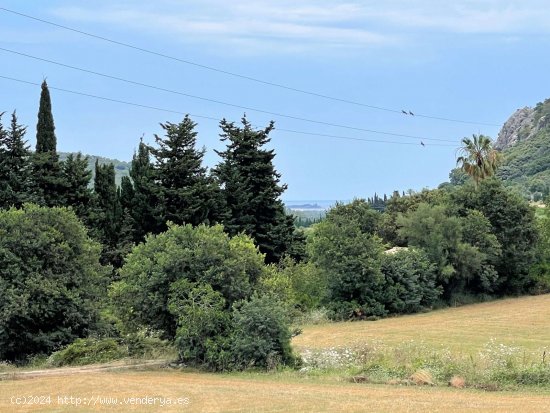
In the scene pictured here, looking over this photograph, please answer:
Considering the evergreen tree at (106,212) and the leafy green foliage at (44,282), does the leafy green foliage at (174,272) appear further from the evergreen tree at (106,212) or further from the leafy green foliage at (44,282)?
the evergreen tree at (106,212)

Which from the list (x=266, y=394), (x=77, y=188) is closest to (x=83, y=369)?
(x=266, y=394)

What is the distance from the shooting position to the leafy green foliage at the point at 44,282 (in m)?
29.9

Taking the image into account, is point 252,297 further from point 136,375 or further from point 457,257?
point 457,257

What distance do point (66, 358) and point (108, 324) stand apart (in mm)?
6243

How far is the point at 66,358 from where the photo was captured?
89.8ft

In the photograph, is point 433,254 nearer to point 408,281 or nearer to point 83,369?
point 408,281

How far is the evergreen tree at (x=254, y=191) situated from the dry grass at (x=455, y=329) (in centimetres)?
1530

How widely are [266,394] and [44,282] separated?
641 inches

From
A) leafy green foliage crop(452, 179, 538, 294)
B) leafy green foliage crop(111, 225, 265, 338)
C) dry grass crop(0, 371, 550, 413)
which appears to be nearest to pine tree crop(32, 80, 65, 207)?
leafy green foliage crop(111, 225, 265, 338)

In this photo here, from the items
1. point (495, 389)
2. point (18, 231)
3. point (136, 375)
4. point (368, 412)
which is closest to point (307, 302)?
point (18, 231)

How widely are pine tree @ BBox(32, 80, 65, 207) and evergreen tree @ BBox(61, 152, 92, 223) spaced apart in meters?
0.67

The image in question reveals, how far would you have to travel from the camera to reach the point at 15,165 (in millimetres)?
51438

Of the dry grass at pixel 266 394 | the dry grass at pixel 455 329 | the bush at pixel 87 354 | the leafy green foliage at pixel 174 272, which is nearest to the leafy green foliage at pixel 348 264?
the dry grass at pixel 455 329

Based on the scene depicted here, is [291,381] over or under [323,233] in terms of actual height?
under
